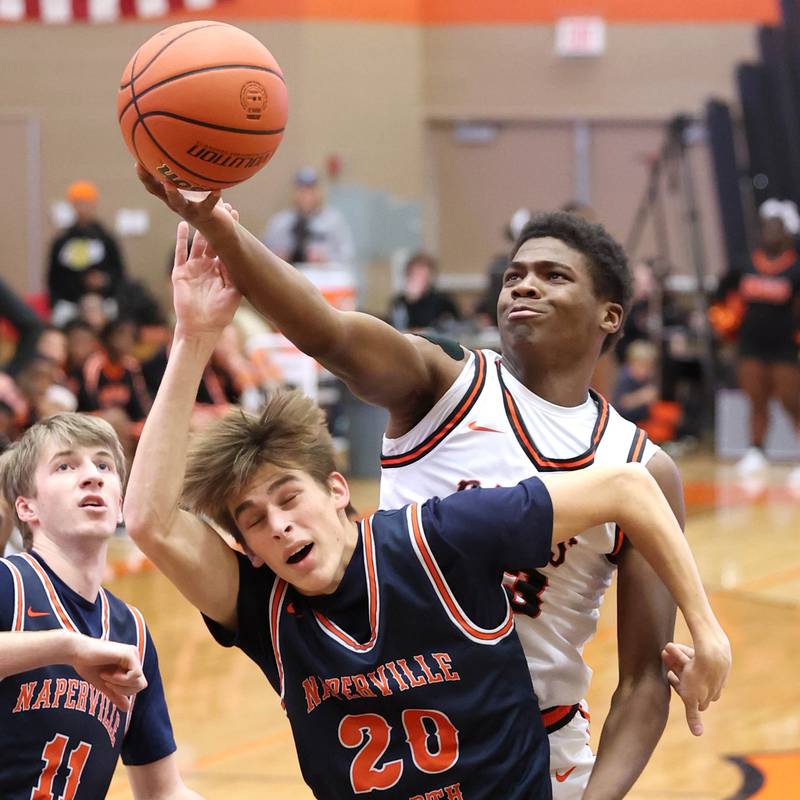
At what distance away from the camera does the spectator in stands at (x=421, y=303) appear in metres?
12.4

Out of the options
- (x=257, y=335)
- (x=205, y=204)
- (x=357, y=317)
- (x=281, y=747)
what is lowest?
(x=281, y=747)

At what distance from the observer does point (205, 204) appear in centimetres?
257

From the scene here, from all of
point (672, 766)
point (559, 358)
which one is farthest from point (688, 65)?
point (559, 358)

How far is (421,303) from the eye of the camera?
41.1 feet

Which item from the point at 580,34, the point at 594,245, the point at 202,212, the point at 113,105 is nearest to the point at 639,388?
the point at 580,34

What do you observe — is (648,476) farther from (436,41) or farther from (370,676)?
(436,41)

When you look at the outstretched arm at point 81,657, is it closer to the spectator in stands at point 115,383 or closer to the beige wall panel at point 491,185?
the spectator in stands at point 115,383

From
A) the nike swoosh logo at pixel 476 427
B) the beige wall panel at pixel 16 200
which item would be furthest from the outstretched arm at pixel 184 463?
the beige wall panel at pixel 16 200

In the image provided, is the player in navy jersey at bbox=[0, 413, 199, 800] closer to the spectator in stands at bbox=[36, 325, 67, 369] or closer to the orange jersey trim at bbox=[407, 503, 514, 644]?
the orange jersey trim at bbox=[407, 503, 514, 644]

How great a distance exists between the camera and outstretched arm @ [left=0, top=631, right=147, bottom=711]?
100 inches

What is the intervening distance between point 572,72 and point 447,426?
1335cm

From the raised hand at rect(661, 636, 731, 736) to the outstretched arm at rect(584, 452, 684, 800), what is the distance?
125mm

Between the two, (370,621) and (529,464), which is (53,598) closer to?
(370,621)

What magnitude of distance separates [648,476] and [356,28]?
1258cm
